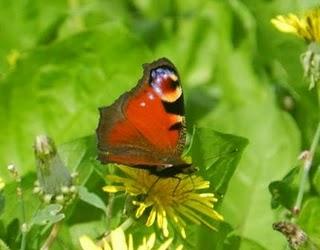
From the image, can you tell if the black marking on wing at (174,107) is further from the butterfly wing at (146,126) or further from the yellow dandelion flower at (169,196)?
the yellow dandelion flower at (169,196)

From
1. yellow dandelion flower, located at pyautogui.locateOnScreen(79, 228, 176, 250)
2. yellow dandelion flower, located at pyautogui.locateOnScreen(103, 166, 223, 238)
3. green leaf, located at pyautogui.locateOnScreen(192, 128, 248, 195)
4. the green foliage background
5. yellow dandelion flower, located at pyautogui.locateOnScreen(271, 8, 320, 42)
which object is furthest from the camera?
the green foliage background

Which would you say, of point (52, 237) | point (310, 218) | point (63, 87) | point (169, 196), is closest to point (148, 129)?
point (169, 196)

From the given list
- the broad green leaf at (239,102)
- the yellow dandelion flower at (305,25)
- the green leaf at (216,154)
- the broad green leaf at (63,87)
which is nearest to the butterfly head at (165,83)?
the green leaf at (216,154)

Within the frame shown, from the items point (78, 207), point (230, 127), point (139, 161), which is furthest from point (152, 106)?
point (230, 127)

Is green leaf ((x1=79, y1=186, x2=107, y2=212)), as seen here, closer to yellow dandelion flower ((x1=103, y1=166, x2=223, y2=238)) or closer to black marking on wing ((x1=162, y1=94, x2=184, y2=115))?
yellow dandelion flower ((x1=103, y1=166, x2=223, y2=238))

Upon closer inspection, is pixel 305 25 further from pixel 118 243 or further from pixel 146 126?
pixel 118 243

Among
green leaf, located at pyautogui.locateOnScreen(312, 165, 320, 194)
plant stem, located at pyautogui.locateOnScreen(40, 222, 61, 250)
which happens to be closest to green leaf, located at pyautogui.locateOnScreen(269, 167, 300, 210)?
green leaf, located at pyautogui.locateOnScreen(312, 165, 320, 194)
